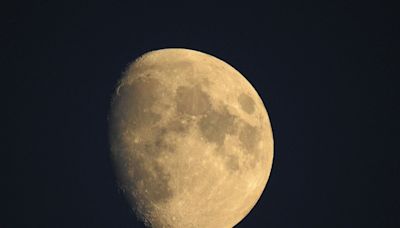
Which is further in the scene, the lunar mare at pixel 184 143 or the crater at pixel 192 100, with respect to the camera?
the crater at pixel 192 100

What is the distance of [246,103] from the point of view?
25.2ft

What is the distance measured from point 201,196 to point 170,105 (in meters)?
1.56

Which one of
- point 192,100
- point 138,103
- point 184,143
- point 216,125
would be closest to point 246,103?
point 216,125

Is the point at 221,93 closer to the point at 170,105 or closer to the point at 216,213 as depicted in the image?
the point at 170,105

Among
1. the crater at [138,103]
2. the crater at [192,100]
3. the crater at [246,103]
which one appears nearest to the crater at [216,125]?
the crater at [192,100]

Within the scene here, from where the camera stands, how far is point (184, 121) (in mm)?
6840

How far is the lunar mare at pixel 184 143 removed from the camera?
268 inches

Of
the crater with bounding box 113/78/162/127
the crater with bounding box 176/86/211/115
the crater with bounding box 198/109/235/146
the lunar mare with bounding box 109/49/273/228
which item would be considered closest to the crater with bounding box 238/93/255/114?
the lunar mare with bounding box 109/49/273/228

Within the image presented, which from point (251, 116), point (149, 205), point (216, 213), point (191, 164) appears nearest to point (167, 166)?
point (191, 164)

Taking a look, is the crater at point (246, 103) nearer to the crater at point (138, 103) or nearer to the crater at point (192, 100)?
the crater at point (192, 100)

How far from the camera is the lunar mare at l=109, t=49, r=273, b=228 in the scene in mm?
6812

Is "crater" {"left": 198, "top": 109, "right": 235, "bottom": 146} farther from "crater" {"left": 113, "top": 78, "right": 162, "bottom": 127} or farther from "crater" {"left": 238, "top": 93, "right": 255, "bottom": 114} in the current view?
"crater" {"left": 113, "top": 78, "right": 162, "bottom": 127}

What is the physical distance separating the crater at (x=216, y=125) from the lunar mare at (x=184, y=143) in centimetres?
2

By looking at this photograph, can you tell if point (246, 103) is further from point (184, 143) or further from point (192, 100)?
point (184, 143)
